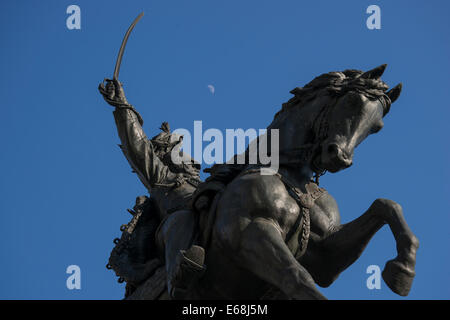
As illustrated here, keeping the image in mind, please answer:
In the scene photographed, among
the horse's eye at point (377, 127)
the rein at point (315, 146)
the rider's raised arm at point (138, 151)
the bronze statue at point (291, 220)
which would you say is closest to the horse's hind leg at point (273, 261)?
the bronze statue at point (291, 220)

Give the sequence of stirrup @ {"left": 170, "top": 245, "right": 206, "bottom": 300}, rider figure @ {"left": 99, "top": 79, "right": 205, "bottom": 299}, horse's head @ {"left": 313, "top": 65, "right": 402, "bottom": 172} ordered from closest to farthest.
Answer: stirrup @ {"left": 170, "top": 245, "right": 206, "bottom": 300} → horse's head @ {"left": 313, "top": 65, "right": 402, "bottom": 172} → rider figure @ {"left": 99, "top": 79, "right": 205, "bottom": 299}

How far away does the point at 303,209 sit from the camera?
709 cm

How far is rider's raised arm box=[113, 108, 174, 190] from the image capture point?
9.56 meters

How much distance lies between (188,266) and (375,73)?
245cm

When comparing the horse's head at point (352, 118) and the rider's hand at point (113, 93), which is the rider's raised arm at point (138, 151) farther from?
the horse's head at point (352, 118)

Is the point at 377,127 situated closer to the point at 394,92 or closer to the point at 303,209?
the point at 394,92

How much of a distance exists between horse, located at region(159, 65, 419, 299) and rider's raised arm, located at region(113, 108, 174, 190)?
2345 millimetres

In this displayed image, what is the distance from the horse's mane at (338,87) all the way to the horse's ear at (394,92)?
0.10 m

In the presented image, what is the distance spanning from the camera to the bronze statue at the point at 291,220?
21.7ft

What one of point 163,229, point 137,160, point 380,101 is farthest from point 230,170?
point 137,160

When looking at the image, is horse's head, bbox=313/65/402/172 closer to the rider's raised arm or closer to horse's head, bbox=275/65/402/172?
horse's head, bbox=275/65/402/172

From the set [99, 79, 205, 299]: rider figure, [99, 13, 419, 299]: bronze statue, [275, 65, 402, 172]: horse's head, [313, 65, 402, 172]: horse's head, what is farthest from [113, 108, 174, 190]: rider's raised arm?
[313, 65, 402, 172]: horse's head
